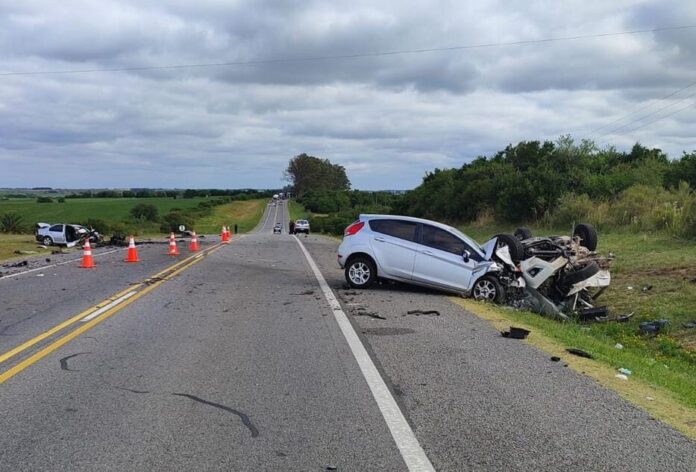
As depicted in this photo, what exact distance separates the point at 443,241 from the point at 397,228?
1.09 meters

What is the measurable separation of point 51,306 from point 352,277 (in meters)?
6.16

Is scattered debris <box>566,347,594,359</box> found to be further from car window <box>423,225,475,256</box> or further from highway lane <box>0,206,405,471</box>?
car window <box>423,225,475,256</box>

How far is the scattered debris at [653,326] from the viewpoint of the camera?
1145 cm

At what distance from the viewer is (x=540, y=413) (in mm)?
5691

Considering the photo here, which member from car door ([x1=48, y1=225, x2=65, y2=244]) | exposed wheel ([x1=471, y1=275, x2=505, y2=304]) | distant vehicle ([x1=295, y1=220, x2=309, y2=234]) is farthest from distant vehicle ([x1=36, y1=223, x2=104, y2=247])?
exposed wheel ([x1=471, y1=275, x2=505, y2=304])

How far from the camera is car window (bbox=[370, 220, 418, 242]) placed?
14133mm

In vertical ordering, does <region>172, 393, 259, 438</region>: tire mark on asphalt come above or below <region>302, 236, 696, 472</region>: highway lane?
below

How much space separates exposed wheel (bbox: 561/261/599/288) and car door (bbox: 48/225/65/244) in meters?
32.8

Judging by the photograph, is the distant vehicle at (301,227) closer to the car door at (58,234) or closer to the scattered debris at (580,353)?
the car door at (58,234)

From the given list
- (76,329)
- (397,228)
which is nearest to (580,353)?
(397,228)

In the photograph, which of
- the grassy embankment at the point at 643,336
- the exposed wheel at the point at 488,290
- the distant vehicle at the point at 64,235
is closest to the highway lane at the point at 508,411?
the grassy embankment at the point at 643,336

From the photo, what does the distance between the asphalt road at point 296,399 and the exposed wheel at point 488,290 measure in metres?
2.66

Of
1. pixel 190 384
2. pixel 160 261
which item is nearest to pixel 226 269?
pixel 160 261

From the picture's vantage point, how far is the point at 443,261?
535 inches
